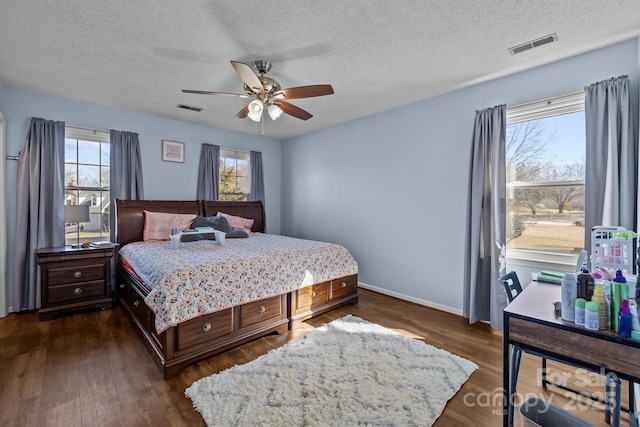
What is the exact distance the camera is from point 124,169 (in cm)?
415

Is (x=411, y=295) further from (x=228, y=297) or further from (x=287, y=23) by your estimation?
(x=287, y=23)

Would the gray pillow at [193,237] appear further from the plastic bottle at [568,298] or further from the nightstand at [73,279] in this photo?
the plastic bottle at [568,298]

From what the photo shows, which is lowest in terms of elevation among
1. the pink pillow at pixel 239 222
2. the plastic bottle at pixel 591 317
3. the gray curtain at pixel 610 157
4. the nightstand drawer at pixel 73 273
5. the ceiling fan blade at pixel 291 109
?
the nightstand drawer at pixel 73 273

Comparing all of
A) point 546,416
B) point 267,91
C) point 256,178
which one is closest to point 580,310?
point 546,416

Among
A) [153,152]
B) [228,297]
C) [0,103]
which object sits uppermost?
[0,103]

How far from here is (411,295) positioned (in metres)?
3.96

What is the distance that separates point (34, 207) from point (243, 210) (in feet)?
8.83

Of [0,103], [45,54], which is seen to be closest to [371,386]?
[45,54]

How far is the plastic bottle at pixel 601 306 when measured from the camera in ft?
4.13

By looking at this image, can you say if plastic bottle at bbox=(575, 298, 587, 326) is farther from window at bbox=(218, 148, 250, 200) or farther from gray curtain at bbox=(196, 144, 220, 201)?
window at bbox=(218, 148, 250, 200)

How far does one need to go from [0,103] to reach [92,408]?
12.0 ft

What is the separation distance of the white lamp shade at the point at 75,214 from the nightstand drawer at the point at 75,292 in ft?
2.49

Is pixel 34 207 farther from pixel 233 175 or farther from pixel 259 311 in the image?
pixel 259 311

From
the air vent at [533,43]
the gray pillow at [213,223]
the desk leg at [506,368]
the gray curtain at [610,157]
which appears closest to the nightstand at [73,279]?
the gray pillow at [213,223]
